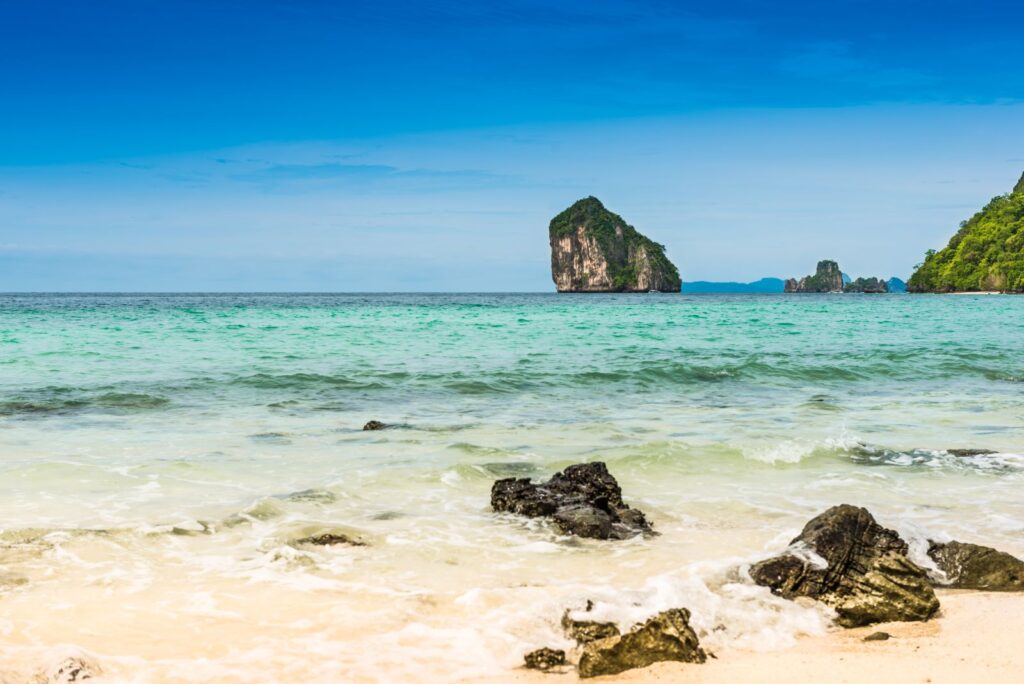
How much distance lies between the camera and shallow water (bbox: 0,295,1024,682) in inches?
192

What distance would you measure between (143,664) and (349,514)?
308 cm

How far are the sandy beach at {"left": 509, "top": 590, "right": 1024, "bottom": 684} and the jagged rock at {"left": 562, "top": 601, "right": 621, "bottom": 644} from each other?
16.1 inches

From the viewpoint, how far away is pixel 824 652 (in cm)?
455

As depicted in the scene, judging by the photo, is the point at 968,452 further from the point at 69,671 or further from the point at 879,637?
the point at 69,671

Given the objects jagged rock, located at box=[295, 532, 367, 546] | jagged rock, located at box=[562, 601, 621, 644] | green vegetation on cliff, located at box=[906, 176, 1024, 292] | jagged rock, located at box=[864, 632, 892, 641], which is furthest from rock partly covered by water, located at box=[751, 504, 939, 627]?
green vegetation on cliff, located at box=[906, 176, 1024, 292]

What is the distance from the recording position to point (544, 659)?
4457 millimetres

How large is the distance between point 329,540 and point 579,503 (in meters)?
2.13

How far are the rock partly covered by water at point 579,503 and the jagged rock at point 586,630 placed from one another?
70.9 inches

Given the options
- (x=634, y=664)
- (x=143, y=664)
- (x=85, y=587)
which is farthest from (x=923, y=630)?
(x=85, y=587)

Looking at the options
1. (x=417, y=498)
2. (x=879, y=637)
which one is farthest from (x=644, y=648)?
(x=417, y=498)

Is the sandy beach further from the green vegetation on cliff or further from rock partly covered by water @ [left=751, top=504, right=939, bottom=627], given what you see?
the green vegetation on cliff

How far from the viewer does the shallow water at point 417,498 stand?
4.88 m

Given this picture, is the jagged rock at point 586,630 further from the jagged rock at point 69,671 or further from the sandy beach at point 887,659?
the jagged rock at point 69,671

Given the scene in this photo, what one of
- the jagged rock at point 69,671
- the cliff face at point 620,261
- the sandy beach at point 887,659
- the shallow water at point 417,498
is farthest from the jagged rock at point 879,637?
the cliff face at point 620,261
